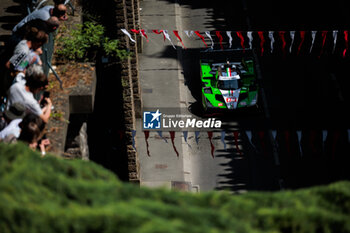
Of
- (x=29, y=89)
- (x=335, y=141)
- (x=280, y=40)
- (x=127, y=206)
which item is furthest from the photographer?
(x=280, y=40)

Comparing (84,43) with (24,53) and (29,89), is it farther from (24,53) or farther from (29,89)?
(29,89)

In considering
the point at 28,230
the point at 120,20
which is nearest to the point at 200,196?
the point at 28,230

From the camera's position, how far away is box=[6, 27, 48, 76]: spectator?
11.2m

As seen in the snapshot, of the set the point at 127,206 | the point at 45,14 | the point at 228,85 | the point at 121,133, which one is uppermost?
the point at 45,14

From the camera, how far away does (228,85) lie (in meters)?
25.1

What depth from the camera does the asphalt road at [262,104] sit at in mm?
23266

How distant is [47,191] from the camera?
20.6 ft

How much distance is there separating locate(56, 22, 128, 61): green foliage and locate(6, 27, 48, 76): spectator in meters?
2.49

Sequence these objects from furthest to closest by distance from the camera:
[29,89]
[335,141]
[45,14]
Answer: [335,141], [45,14], [29,89]

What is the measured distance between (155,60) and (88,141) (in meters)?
14.0

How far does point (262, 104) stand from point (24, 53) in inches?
663

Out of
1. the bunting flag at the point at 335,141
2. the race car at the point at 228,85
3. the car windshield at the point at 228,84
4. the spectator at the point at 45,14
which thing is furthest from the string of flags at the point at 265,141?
the spectator at the point at 45,14

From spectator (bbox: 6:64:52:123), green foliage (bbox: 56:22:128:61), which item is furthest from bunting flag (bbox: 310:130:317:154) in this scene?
spectator (bbox: 6:64:52:123)

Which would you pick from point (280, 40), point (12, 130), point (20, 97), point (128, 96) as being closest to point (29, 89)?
point (20, 97)
